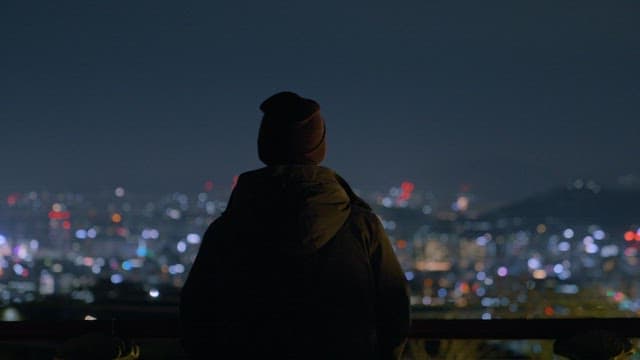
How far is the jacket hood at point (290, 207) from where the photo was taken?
164 centimetres

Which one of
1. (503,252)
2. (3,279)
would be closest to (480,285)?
(503,252)

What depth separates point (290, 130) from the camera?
1.71 meters

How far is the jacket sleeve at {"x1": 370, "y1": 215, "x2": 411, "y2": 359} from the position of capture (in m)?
1.73

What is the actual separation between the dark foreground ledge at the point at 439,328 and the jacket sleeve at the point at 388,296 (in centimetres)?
91

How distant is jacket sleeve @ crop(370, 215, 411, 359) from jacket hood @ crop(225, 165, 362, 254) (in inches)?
4.4

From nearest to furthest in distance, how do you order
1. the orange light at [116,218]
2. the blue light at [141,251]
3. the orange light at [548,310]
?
the orange light at [548,310] < the blue light at [141,251] < the orange light at [116,218]

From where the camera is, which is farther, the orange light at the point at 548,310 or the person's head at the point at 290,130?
the orange light at the point at 548,310

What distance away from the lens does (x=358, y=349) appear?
5.56ft

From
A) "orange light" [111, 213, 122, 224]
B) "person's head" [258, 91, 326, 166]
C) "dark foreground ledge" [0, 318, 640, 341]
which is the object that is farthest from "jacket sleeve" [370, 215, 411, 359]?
"orange light" [111, 213, 122, 224]

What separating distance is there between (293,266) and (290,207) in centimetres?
13

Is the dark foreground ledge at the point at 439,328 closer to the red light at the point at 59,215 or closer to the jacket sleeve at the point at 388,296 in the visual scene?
the jacket sleeve at the point at 388,296

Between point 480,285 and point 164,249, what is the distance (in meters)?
4.67

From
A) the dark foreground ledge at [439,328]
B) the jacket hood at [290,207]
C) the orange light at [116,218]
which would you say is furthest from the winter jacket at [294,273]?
the orange light at [116,218]

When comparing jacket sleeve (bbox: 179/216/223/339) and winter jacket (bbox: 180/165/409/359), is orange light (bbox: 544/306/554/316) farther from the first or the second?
jacket sleeve (bbox: 179/216/223/339)
